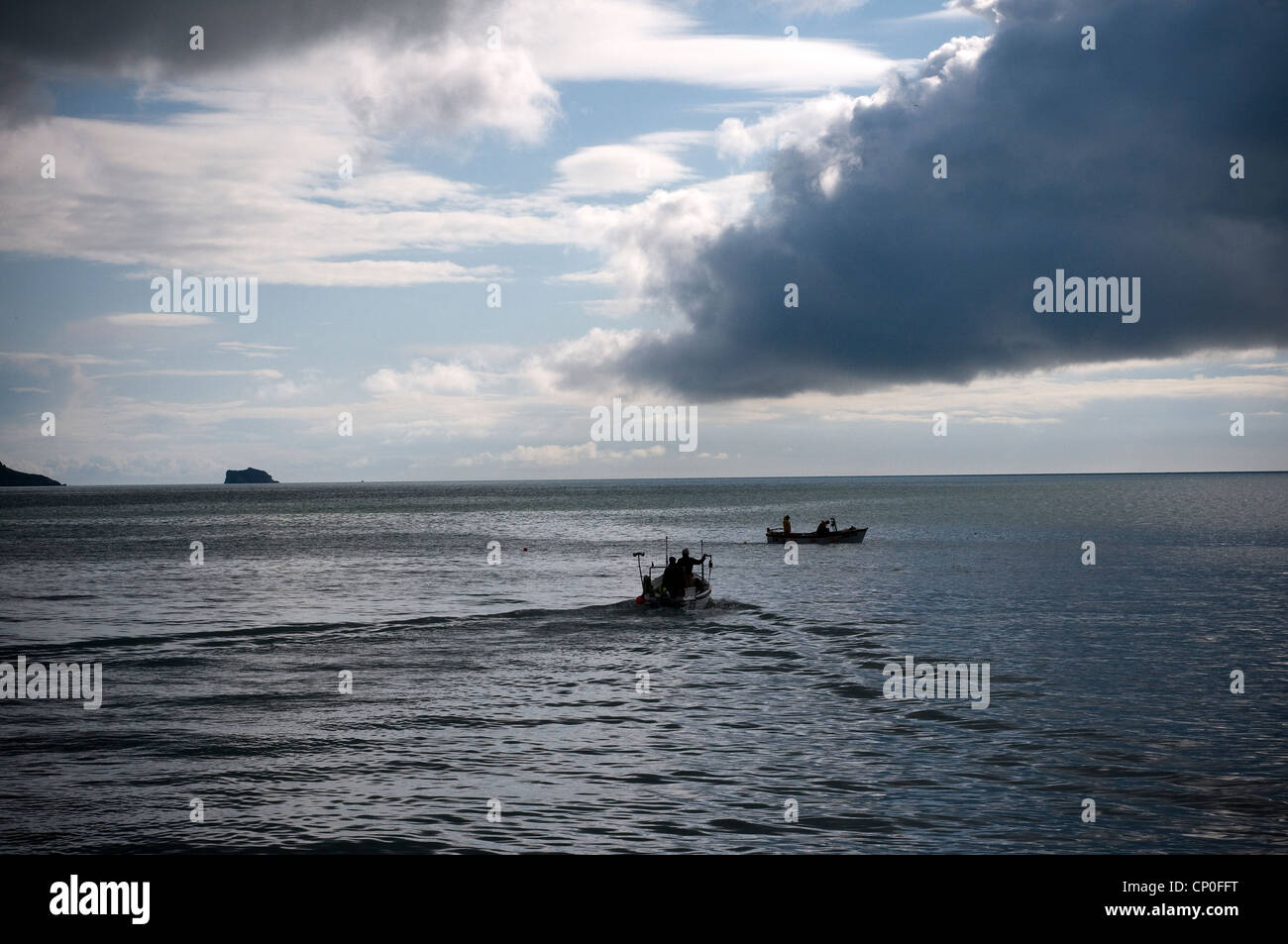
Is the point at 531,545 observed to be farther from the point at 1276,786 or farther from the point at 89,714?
the point at 1276,786

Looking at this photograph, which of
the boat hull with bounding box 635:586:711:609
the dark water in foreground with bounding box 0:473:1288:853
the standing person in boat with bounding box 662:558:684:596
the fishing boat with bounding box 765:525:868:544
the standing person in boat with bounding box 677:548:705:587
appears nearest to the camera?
the dark water in foreground with bounding box 0:473:1288:853

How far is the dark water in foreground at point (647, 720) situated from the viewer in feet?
51.9

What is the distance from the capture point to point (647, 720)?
2308 centimetres

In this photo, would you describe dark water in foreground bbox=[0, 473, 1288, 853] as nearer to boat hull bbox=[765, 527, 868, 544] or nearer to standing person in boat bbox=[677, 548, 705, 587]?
standing person in boat bbox=[677, 548, 705, 587]

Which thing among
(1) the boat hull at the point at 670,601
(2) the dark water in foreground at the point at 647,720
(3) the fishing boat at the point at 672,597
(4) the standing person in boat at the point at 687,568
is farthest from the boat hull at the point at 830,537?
(1) the boat hull at the point at 670,601

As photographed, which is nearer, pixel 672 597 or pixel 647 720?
pixel 647 720

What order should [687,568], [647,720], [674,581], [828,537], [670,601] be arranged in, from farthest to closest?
[828,537], [687,568], [670,601], [674,581], [647,720]

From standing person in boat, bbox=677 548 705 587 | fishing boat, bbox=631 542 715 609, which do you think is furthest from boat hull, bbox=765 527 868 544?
standing person in boat, bbox=677 548 705 587

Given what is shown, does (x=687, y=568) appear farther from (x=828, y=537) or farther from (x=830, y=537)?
(x=830, y=537)

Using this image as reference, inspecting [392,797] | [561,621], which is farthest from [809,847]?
[561,621]

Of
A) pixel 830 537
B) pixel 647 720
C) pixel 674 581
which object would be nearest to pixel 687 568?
pixel 674 581

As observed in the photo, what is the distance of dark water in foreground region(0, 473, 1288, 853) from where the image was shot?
15812 millimetres
